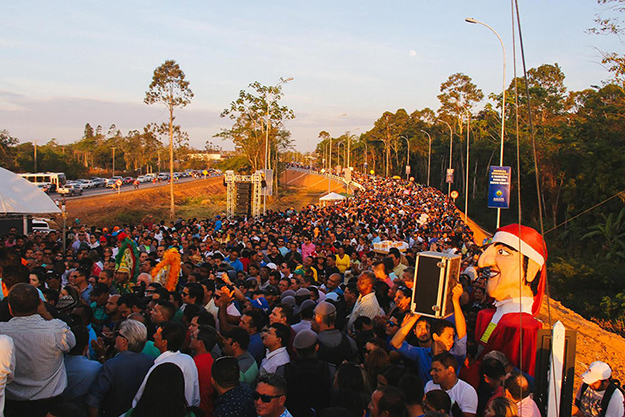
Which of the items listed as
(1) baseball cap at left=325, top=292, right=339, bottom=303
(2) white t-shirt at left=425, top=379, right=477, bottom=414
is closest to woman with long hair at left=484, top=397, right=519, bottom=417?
(2) white t-shirt at left=425, top=379, right=477, bottom=414

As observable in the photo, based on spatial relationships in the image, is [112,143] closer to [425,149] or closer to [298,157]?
[425,149]

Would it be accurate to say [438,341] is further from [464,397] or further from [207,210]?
[207,210]

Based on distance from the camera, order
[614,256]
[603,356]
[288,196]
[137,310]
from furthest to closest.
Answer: [288,196] < [614,256] < [603,356] < [137,310]

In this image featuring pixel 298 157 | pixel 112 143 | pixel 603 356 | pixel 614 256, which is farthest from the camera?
pixel 298 157

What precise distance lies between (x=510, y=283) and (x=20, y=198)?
10.8m

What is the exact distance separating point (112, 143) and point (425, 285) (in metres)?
97.6

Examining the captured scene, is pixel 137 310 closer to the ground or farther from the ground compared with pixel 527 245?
closer to the ground

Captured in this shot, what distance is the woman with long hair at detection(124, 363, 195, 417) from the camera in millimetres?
3396

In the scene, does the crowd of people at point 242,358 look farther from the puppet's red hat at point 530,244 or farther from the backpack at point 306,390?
the puppet's red hat at point 530,244

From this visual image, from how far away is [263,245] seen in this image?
12688 mm

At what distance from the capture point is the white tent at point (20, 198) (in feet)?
36.6

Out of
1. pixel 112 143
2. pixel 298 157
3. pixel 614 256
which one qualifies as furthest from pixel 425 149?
pixel 298 157

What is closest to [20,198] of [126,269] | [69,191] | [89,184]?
[126,269]

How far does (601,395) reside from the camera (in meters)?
4.51
